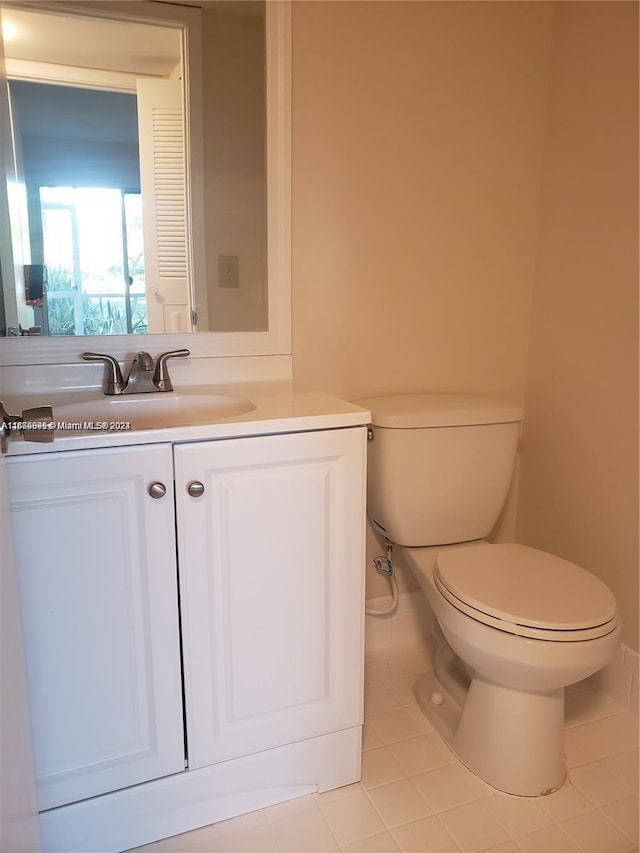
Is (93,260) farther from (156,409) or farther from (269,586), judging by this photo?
(269,586)

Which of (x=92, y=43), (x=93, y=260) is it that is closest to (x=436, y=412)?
(x=93, y=260)

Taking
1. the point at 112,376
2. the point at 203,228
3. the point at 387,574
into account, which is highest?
the point at 203,228

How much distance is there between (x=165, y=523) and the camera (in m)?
1.18

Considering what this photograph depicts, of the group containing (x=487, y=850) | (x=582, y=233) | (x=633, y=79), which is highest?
(x=633, y=79)

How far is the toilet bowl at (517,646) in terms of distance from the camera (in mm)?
1296

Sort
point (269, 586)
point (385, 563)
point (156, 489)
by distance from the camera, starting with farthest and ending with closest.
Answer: point (385, 563), point (269, 586), point (156, 489)

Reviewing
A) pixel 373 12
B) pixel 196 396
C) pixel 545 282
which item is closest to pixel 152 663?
pixel 196 396

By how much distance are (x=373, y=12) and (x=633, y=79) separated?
66 cm

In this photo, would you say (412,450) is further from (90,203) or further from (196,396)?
(90,203)

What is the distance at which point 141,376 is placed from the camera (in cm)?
148

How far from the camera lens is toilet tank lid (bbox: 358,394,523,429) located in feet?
5.15

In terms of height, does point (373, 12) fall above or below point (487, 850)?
above

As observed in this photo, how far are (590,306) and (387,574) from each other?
3.10 ft

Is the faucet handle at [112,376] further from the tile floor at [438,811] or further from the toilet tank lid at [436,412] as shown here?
the tile floor at [438,811]
